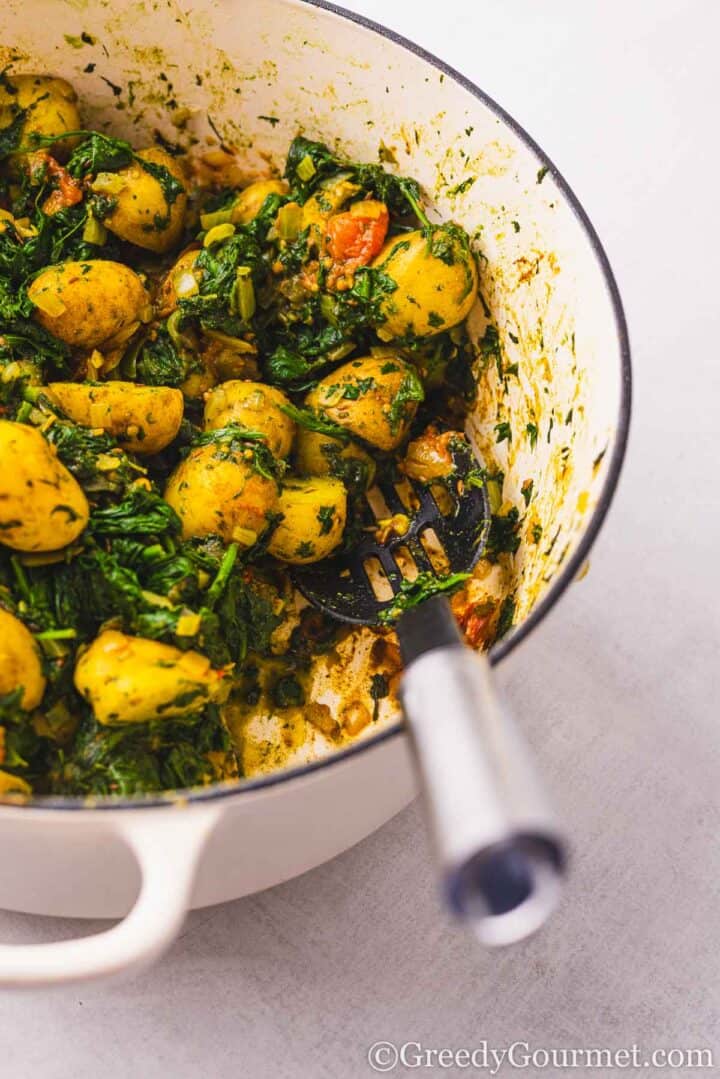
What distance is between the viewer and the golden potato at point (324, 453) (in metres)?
1.46

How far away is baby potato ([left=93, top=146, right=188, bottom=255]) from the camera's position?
1.52 m

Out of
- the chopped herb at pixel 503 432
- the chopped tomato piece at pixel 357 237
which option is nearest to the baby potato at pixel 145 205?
the chopped tomato piece at pixel 357 237

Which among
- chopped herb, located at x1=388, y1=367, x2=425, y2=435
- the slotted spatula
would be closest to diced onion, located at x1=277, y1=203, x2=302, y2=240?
chopped herb, located at x1=388, y1=367, x2=425, y2=435

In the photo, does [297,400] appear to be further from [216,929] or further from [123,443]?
[216,929]

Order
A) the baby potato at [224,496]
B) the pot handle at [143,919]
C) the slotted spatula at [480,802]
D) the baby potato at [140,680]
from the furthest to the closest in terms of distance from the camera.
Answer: the baby potato at [224,496] → the baby potato at [140,680] → the pot handle at [143,919] → the slotted spatula at [480,802]

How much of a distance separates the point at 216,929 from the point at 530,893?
720 mm

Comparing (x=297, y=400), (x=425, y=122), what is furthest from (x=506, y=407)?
(x=425, y=122)

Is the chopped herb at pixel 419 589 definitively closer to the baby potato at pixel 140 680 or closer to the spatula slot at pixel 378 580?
the spatula slot at pixel 378 580

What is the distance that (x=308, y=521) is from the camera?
1374 millimetres

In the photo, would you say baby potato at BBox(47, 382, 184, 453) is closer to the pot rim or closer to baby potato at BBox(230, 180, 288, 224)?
baby potato at BBox(230, 180, 288, 224)

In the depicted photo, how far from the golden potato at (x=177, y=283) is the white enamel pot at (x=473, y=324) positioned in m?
0.25

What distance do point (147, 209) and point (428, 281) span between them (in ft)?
1.48

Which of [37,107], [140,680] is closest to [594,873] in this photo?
[140,680]

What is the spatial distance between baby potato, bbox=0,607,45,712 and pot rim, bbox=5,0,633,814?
138 mm
